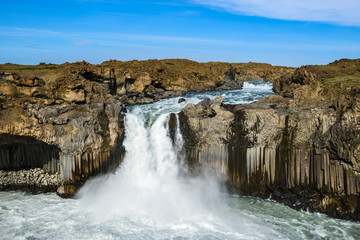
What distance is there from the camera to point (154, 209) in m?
19.4

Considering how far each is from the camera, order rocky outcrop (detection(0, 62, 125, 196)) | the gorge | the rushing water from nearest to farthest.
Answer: the rushing water
the gorge
rocky outcrop (detection(0, 62, 125, 196))

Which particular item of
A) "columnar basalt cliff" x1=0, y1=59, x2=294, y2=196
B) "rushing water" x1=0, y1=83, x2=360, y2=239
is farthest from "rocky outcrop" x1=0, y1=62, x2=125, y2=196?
"rushing water" x1=0, y1=83, x2=360, y2=239

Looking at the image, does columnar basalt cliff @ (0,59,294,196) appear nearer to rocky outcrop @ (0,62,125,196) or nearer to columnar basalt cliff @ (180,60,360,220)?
rocky outcrop @ (0,62,125,196)

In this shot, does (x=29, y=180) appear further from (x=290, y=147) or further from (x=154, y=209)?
(x=290, y=147)

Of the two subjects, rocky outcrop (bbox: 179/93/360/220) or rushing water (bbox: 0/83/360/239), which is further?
rocky outcrop (bbox: 179/93/360/220)

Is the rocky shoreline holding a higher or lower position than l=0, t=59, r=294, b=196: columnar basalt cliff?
lower

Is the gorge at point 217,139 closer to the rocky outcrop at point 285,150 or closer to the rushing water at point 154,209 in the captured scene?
the rocky outcrop at point 285,150

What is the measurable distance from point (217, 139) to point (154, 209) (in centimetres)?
690

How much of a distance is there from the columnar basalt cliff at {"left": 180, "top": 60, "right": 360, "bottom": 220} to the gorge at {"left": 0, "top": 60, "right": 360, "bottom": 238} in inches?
2.4

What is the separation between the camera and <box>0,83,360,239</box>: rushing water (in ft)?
55.3

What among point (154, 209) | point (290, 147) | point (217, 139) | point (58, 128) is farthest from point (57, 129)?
point (290, 147)

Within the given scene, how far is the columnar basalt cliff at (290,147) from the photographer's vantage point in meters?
19.0

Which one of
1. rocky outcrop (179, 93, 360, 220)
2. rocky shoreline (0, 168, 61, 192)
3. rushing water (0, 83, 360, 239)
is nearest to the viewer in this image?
rushing water (0, 83, 360, 239)

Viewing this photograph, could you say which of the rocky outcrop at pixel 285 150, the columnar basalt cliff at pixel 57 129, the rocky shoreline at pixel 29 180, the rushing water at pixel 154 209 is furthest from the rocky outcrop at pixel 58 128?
the rocky outcrop at pixel 285 150
